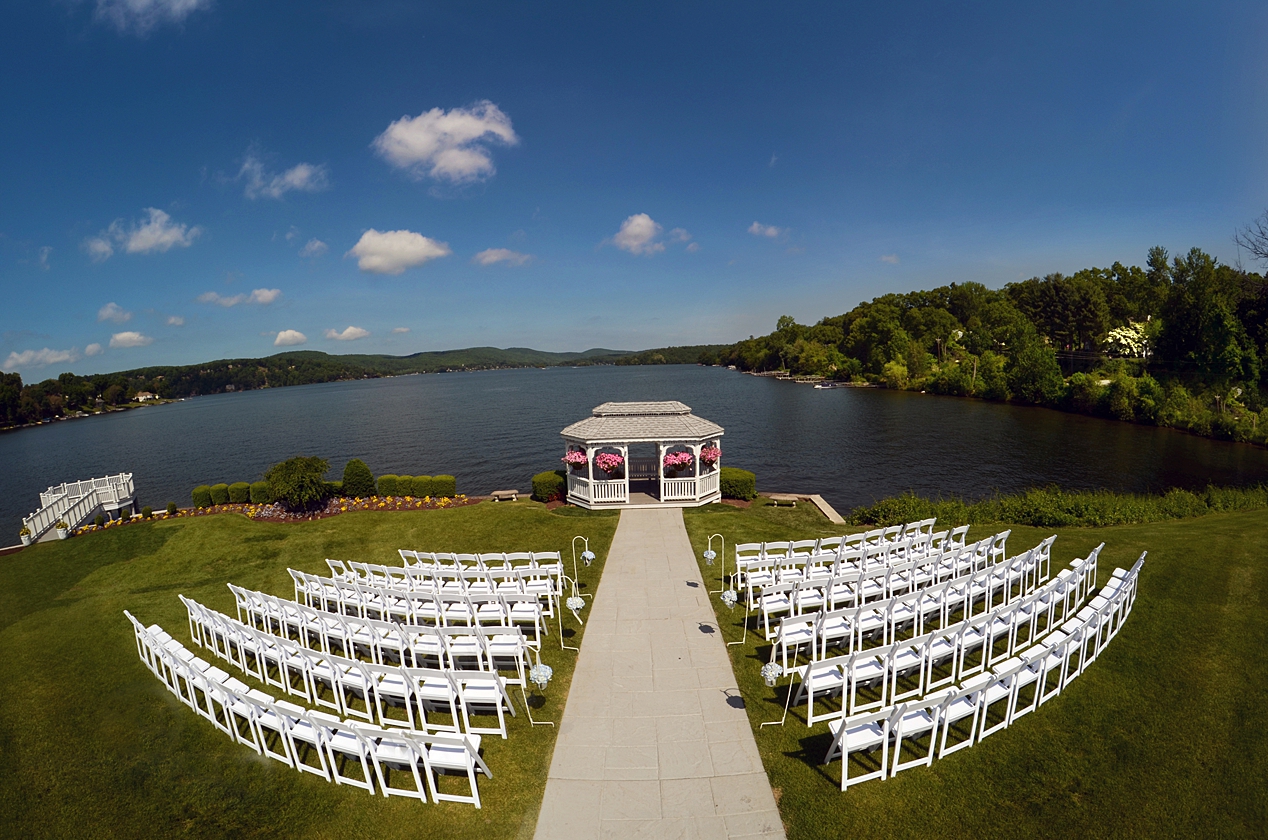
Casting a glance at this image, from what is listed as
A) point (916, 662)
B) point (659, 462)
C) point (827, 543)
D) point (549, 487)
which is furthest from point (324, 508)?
point (916, 662)

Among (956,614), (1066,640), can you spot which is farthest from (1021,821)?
(956,614)

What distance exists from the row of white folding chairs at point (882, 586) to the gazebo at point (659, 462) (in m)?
7.95

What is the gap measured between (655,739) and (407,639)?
11.4 ft

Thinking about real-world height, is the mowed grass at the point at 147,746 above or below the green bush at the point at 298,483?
below

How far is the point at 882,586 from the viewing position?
8719mm

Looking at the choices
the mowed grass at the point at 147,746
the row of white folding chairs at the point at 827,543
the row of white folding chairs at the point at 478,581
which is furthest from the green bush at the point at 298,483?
the row of white folding chairs at the point at 827,543

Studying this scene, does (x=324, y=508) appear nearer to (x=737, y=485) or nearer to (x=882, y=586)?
(x=737, y=485)

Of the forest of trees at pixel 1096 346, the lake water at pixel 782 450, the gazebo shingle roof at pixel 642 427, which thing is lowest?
the lake water at pixel 782 450

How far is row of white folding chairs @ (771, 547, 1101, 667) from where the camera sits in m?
7.20

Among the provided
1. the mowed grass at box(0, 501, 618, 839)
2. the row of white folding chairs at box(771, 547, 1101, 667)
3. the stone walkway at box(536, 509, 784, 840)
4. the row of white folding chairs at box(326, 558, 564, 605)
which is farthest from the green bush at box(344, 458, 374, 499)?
the row of white folding chairs at box(771, 547, 1101, 667)

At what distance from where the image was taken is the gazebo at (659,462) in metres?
17.3

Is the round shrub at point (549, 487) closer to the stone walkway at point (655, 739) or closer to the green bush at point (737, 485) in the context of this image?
the green bush at point (737, 485)

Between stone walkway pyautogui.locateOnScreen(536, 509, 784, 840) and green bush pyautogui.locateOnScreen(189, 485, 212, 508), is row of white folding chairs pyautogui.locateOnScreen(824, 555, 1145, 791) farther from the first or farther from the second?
green bush pyautogui.locateOnScreen(189, 485, 212, 508)

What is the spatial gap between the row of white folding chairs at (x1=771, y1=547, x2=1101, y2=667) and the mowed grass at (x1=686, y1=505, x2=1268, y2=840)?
80 cm
